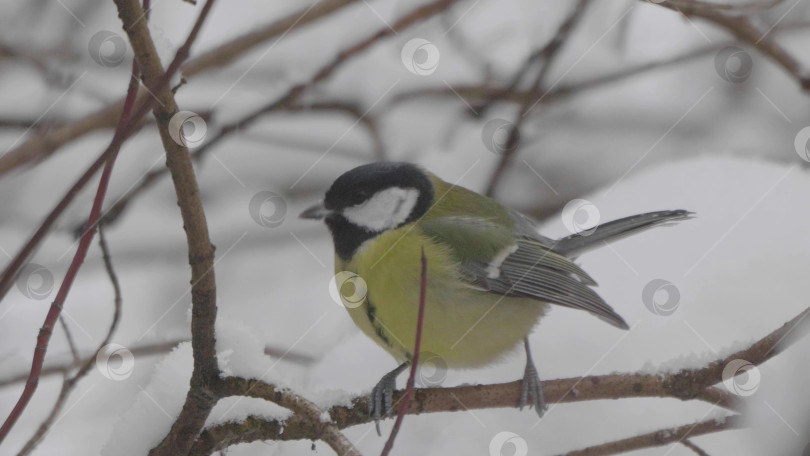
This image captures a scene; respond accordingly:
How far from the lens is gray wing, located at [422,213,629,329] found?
64.1 inches

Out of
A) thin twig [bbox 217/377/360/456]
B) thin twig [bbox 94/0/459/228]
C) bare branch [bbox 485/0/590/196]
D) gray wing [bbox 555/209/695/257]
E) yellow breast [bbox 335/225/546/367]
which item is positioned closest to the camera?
thin twig [bbox 217/377/360/456]

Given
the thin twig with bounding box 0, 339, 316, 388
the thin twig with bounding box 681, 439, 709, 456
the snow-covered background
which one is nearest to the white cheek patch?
the snow-covered background

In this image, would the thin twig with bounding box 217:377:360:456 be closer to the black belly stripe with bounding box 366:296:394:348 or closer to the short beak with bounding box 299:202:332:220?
the black belly stripe with bounding box 366:296:394:348

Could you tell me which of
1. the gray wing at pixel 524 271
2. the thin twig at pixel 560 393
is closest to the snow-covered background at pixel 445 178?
the thin twig at pixel 560 393

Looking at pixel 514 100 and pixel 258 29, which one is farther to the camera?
pixel 514 100

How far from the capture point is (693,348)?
163cm

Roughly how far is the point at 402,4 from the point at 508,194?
2.33 feet

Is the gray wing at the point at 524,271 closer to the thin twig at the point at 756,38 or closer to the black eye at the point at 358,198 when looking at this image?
Answer: the black eye at the point at 358,198

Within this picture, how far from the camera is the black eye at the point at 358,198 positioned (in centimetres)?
176

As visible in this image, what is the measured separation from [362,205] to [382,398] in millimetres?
486

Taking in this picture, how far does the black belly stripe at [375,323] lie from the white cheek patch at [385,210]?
0.73 feet

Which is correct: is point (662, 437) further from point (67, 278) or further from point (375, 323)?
point (67, 278)

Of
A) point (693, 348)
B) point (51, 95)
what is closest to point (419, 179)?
point (693, 348)

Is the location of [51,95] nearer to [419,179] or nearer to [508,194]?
[419,179]
